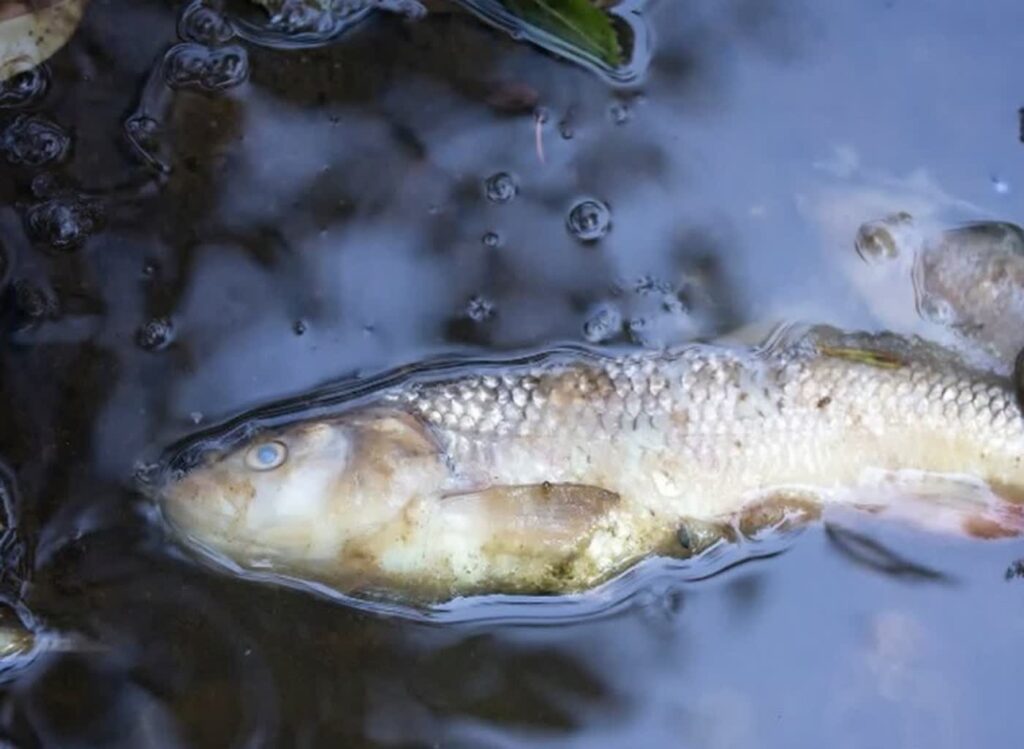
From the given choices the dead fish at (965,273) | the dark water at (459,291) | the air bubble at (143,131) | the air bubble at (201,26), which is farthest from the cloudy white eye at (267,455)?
the dead fish at (965,273)

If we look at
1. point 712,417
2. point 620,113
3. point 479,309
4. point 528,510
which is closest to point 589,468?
point 528,510

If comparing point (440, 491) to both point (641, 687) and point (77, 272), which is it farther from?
point (77, 272)

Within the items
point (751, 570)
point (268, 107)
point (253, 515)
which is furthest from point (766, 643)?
point (268, 107)

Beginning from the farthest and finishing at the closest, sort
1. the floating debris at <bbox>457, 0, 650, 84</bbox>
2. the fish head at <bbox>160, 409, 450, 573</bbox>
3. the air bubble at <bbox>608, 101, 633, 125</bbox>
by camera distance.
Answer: the air bubble at <bbox>608, 101, 633, 125</bbox> < the floating debris at <bbox>457, 0, 650, 84</bbox> < the fish head at <bbox>160, 409, 450, 573</bbox>

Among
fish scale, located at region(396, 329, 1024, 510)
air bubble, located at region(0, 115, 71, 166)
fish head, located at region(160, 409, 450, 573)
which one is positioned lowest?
fish head, located at region(160, 409, 450, 573)

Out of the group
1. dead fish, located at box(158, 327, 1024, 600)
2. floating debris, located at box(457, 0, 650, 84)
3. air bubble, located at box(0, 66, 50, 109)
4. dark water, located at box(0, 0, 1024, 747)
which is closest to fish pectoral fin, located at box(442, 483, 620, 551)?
dead fish, located at box(158, 327, 1024, 600)

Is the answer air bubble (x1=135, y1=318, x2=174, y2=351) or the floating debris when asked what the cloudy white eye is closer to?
air bubble (x1=135, y1=318, x2=174, y2=351)
